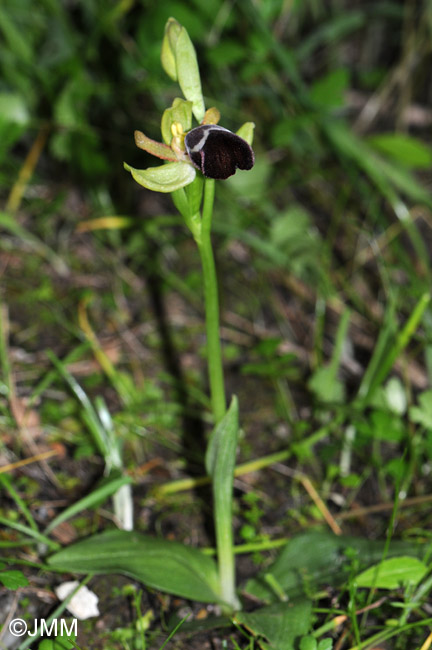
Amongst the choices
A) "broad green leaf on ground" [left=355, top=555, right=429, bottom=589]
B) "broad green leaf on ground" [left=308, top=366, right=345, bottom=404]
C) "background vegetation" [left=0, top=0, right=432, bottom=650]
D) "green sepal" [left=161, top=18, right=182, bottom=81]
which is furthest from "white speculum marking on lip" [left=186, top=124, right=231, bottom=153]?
"broad green leaf on ground" [left=308, top=366, right=345, bottom=404]

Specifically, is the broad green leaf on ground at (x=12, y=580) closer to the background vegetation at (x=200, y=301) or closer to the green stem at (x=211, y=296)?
the background vegetation at (x=200, y=301)

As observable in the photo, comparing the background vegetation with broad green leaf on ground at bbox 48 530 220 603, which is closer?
broad green leaf on ground at bbox 48 530 220 603

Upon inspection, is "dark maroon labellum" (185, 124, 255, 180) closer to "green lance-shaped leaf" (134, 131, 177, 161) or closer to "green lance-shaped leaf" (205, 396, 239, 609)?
"green lance-shaped leaf" (134, 131, 177, 161)

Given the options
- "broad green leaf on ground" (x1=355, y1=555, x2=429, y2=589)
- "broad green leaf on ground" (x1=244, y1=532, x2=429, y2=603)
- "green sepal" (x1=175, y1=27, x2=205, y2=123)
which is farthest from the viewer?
"broad green leaf on ground" (x1=244, y1=532, x2=429, y2=603)

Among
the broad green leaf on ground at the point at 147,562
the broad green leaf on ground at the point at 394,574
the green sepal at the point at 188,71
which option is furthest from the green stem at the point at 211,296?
the broad green leaf on ground at the point at 394,574

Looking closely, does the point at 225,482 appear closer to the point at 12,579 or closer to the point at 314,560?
the point at 314,560

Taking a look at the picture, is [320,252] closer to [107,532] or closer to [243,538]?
[243,538]
